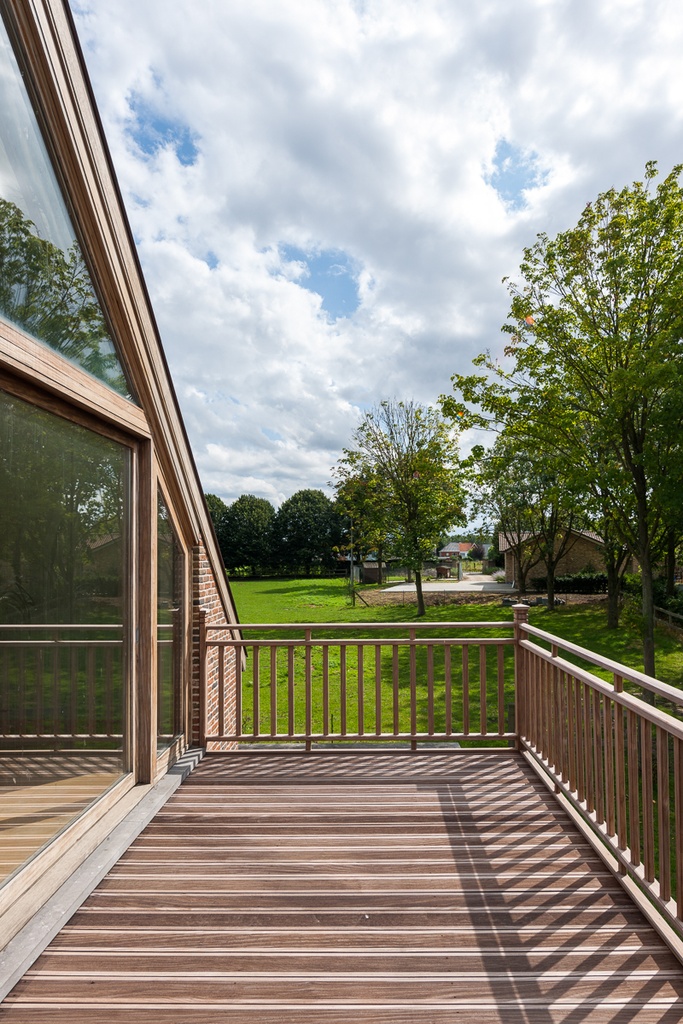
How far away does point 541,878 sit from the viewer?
271cm

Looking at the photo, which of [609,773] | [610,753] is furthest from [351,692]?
[610,753]

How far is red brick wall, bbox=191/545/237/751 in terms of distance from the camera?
4551 millimetres

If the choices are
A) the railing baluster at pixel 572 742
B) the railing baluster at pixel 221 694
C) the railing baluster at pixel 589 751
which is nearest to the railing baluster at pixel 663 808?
the railing baluster at pixel 589 751

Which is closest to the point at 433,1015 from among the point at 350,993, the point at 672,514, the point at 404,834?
the point at 350,993

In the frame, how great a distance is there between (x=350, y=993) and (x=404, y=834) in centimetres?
126

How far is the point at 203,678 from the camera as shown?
181 inches

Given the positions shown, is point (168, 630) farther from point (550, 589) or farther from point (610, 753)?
point (550, 589)

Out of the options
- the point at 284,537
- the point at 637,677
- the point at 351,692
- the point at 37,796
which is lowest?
→ the point at 351,692

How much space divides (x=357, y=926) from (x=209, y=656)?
9.60 feet

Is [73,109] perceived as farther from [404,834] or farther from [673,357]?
[673,357]

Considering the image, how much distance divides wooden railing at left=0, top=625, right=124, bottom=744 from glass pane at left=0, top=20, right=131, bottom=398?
140cm

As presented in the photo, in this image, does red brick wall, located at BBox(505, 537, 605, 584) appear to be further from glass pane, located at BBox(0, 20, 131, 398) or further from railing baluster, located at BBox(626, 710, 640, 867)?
glass pane, located at BBox(0, 20, 131, 398)

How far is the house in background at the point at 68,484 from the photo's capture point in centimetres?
229

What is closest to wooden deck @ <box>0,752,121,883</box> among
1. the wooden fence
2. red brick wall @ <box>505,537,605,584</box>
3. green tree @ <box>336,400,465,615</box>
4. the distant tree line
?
the wooden fence
